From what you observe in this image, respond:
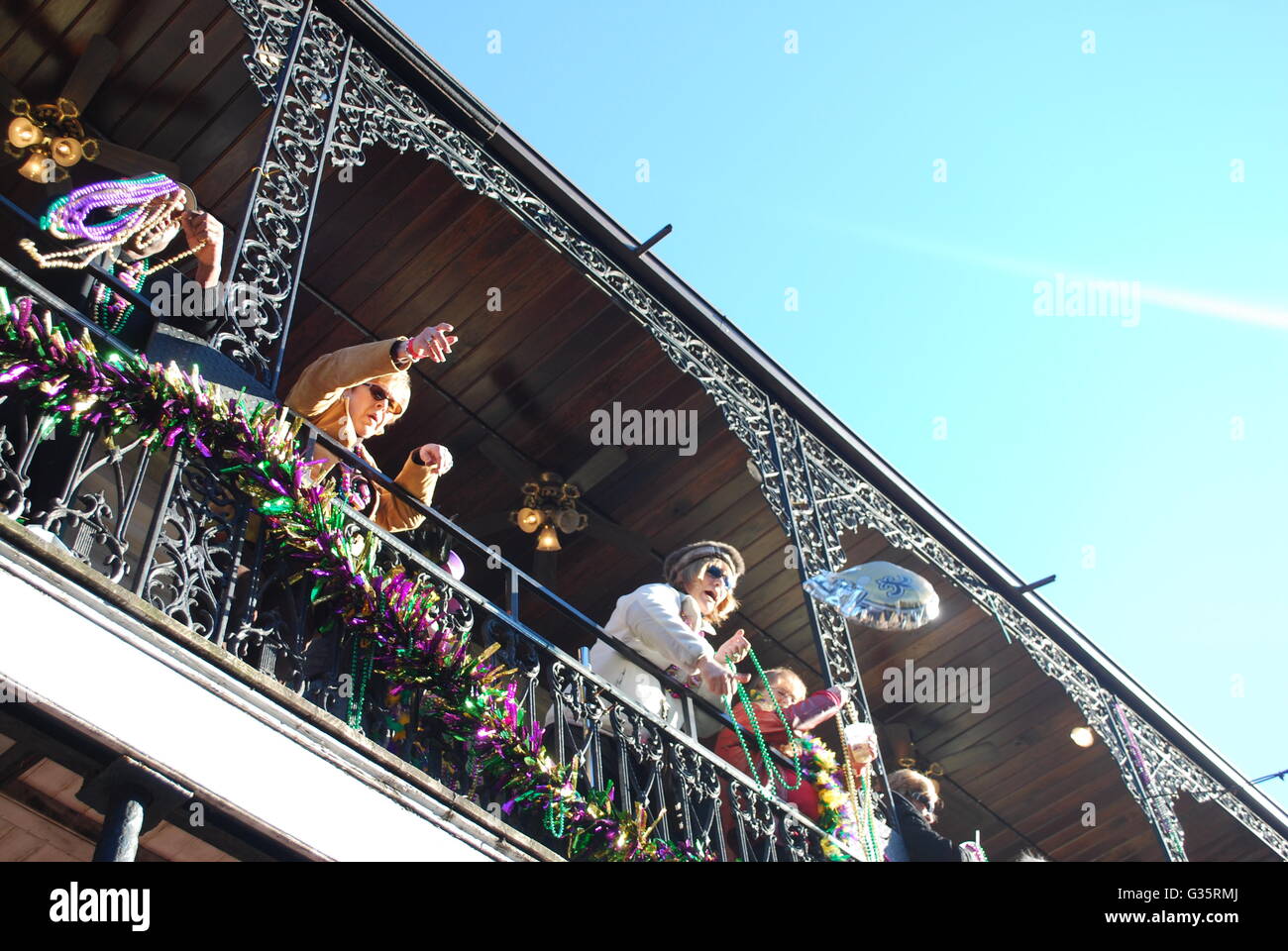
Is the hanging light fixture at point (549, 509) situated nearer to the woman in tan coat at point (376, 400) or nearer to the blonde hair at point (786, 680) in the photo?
the blonde hair at point (786, 680)

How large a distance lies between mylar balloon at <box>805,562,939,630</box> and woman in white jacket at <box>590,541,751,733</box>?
0.78 metres

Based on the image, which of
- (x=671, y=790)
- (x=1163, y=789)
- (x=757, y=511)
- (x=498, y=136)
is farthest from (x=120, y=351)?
(x=1163, y=789)

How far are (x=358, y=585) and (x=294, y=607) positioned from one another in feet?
0.72

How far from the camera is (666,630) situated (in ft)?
19.6

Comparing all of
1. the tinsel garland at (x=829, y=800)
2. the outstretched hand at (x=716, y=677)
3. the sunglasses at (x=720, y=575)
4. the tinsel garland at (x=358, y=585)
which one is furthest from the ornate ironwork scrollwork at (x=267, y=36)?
the tinsel garland at (x=829, y=800)

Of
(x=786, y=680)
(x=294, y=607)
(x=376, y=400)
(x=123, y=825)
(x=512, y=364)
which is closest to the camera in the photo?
(x=123, y=825)

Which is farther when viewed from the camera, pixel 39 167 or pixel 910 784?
pixel 910 784

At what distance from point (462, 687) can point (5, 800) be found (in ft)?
4.70

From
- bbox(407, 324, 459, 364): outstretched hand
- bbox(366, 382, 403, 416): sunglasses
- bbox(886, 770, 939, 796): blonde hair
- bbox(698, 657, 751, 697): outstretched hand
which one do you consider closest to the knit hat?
bbox(698, 657, 751, 697): outstretched hand

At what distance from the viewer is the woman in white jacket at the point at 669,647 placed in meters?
5.84

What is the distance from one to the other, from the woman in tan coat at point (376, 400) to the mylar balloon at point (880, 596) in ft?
7.81

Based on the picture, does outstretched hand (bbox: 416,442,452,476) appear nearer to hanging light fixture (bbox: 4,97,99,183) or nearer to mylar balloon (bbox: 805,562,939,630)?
mylar balloon (bbox: 805,562,939,630)

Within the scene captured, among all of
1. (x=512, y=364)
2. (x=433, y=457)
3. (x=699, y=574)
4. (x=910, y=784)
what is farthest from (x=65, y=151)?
(x=910, y=784)

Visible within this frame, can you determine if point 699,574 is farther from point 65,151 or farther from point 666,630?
point 65,151
